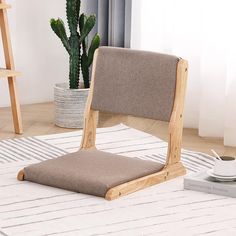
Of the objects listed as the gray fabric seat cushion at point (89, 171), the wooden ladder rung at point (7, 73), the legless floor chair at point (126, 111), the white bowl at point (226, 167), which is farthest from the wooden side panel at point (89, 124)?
the wooden ladder rung at point (7, 73)

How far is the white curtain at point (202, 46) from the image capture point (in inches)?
173

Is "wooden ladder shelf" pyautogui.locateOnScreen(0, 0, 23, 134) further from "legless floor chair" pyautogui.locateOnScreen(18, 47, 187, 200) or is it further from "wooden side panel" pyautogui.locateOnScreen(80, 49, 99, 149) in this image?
"legless floor chair" pyautogui.locateOnScreen(18, 47, 187, 200)

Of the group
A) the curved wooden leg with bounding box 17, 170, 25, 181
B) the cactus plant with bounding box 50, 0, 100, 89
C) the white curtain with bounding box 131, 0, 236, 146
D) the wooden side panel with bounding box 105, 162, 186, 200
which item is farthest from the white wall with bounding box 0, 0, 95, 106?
the wooden side panel with bounding box 105, 162, 186, 200

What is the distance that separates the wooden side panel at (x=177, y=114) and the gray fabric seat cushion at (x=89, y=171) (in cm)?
9

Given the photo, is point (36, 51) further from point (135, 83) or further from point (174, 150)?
point (174, 150)

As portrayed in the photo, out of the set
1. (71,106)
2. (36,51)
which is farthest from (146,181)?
(36,51)

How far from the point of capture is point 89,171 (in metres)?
3.33

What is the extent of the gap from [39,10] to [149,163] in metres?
2.27

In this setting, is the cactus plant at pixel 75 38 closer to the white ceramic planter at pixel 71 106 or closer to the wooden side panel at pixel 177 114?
the white ceramic planter at pixel 71 106

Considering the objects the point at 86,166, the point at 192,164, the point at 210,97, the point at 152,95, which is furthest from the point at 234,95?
the point at 86,166

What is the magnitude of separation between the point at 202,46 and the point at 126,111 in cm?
114

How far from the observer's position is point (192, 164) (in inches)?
152

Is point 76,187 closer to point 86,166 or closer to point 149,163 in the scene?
point 86,166

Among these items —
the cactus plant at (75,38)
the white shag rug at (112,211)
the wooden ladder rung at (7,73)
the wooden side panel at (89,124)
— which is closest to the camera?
the white shag rug at (112,211)
